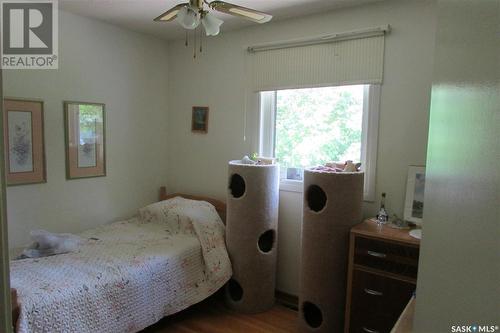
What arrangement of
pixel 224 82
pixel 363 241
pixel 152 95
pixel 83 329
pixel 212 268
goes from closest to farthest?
1. pixel 83 329
2. pixel 363 241
3. pixel 212 268
4. pixel 224 82
5. pixel 152 95

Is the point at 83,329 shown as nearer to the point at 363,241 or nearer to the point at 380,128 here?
the point at 363,241

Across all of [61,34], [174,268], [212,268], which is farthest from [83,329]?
[61,34]

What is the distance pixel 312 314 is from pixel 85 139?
2.38m

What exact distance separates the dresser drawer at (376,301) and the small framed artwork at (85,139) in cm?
237

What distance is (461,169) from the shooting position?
46 centimetres

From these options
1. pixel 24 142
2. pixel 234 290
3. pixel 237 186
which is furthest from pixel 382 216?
pixel 24 142

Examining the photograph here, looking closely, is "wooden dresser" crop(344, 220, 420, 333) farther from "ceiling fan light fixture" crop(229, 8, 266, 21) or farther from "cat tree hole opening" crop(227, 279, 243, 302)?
"ceiling fan light fixture" crop(229, 8, 266, 21)

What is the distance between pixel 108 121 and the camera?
3.02 metres

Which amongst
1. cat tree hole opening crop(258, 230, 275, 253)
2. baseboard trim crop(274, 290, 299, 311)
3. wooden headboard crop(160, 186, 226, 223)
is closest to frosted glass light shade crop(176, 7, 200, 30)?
cat tree hole opening crop(258, 230, 275, 253)

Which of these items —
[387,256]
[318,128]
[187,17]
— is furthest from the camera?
[318,128]

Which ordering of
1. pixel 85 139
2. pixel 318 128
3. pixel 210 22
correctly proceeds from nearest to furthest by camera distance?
pixel 210 22 < pixel 318 128 < pixel 85 139

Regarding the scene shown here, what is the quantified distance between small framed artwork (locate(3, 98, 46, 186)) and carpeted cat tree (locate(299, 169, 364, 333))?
2084 millimetres

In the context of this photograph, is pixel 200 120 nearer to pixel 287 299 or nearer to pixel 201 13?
pixel 201 13

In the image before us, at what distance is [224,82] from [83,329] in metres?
2.30
